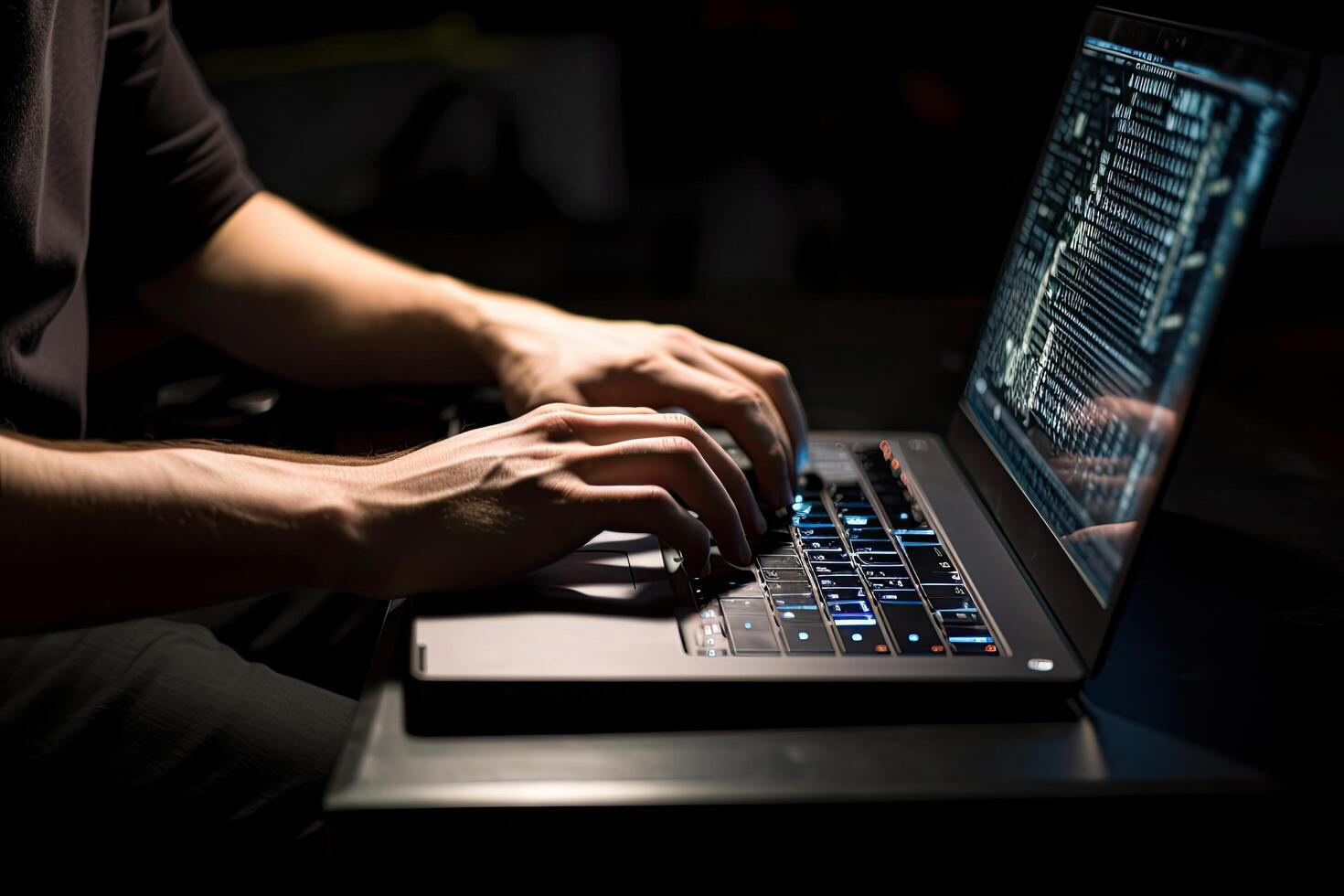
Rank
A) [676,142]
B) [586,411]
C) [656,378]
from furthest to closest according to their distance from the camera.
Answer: [676,142], [656,378], [586,411]

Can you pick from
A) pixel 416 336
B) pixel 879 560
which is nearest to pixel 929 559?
pixel 879 560

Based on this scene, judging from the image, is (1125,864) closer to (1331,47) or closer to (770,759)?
(770,759)

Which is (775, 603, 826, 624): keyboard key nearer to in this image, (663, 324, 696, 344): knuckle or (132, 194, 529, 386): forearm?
(663, 324, 696, 344): knuckle

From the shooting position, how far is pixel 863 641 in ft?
1.83

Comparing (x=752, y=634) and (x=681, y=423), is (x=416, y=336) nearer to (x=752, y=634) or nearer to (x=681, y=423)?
(x=681, y=423)

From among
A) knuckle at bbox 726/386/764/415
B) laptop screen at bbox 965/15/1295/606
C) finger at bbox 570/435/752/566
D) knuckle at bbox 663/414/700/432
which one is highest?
laptop screen at bbox 965/15/1295/606

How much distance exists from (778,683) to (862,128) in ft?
3.92

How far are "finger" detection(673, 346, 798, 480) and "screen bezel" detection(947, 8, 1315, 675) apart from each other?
151 mm

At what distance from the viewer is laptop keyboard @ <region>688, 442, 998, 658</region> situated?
56 cm

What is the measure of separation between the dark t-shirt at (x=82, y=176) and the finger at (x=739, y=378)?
52cm

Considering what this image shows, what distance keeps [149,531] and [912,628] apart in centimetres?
43

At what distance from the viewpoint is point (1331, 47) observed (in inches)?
40.5

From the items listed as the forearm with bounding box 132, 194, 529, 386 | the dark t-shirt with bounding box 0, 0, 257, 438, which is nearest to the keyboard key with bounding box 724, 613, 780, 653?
the forearm with bounding box 132, 194, 529, 386

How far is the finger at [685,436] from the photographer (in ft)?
2.18
